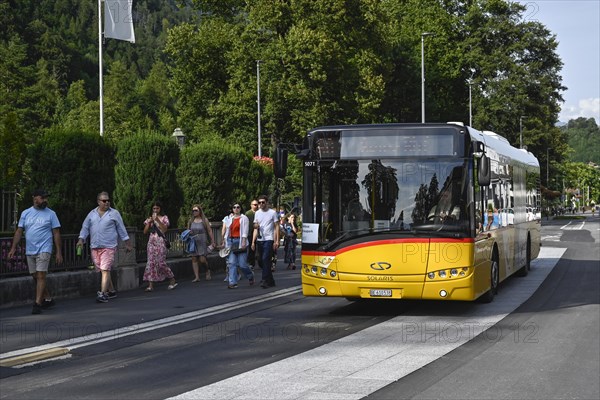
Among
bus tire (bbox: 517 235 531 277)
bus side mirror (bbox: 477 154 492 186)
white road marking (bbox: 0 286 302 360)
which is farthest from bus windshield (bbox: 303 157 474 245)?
bus tire (bbox: 517 235 531 277)

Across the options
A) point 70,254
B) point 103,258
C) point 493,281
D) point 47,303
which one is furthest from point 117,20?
point 493,281

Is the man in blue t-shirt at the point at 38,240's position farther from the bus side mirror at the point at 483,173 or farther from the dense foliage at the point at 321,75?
the dense foliage at the point at 321,75

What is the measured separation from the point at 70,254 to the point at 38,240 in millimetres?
3071

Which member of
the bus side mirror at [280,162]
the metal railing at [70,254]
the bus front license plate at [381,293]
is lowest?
the bus front license plate at [381,293]

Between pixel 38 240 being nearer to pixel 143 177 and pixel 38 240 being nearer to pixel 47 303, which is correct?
pixel 47 303

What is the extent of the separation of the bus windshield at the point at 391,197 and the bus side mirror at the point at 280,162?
0.45 m

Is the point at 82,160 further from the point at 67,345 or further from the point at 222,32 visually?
the point at 222,32

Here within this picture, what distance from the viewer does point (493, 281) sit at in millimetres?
14922

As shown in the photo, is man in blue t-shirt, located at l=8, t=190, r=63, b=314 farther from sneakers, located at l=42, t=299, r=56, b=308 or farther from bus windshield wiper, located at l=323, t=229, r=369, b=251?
bus windshield wiper, located at l=323, t=229, r=369, b=251

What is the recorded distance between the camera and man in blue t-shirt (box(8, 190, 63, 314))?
527 inches

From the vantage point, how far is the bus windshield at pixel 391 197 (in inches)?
488

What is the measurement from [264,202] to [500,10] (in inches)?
2113

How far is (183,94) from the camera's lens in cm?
5234

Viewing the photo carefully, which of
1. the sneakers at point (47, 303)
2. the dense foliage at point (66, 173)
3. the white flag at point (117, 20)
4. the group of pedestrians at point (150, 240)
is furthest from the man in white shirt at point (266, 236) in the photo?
the white flag at point (117, 20)
